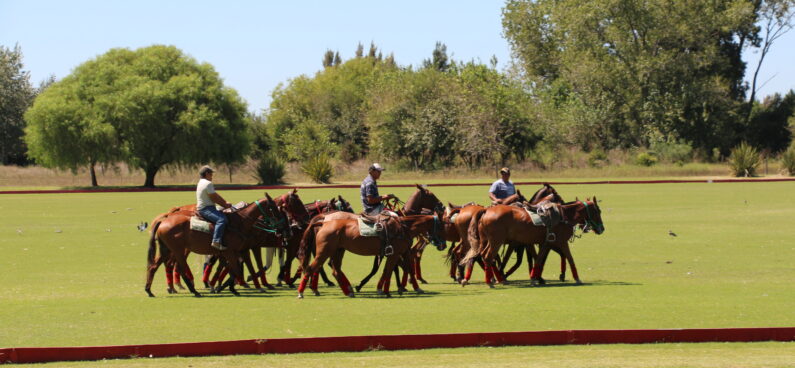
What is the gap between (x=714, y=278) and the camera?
15883 millimetres

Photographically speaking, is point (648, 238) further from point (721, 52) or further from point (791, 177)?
point (721, 52)

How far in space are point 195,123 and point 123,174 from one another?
1319 cm

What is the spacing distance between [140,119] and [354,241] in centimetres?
5293

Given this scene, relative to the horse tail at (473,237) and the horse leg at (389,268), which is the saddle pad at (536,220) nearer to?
the horse tail at (473,237)

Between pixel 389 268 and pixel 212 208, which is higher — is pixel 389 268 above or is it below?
below

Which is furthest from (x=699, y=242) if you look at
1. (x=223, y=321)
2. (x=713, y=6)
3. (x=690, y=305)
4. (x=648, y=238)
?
(x=713, y=6)

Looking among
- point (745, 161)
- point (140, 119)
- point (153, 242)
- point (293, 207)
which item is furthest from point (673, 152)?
point (153, 242)

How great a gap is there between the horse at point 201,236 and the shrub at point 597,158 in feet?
210

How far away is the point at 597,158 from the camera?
77375mm

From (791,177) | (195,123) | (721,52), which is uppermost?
(721,52)

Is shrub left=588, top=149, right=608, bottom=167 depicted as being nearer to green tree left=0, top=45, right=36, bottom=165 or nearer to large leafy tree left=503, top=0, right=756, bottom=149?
large leafy tree left=503, top=0, right=756, bottom=149

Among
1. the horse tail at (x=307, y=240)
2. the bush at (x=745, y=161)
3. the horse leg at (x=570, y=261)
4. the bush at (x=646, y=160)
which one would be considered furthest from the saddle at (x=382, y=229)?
the bush at (x=646, y=160)

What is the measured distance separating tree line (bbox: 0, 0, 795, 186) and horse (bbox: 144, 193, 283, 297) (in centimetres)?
5048

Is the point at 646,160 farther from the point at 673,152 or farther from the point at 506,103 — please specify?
the point at 506,103
